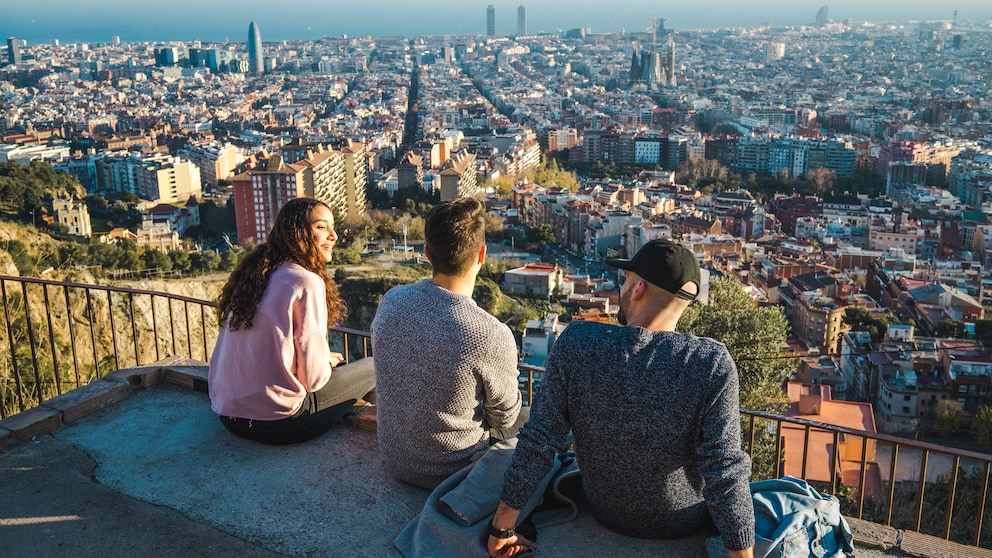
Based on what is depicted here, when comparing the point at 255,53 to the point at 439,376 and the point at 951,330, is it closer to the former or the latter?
the point at 951,330

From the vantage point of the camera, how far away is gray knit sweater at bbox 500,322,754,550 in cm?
150

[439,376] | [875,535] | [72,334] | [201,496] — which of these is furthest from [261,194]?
[875,535]

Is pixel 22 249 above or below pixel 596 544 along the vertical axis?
below

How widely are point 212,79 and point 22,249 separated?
69.9 meters

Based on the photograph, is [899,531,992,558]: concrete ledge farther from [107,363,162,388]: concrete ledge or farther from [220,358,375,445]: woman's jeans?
[107,363,162,388]: concrete ledge

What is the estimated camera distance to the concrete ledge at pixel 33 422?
2.33m

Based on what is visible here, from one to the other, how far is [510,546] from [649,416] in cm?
37

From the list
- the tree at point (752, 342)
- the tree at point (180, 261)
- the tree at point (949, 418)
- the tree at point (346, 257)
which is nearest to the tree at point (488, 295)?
the tree at point (346, 257)

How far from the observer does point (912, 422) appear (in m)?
12.9

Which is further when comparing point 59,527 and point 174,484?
point 174,484

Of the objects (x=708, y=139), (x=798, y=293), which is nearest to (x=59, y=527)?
(x=798, y=293)

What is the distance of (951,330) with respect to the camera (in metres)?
16.0

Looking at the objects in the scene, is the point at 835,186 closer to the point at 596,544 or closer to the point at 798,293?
the point at 798,293

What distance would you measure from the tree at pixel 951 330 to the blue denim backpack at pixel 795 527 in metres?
15.9
